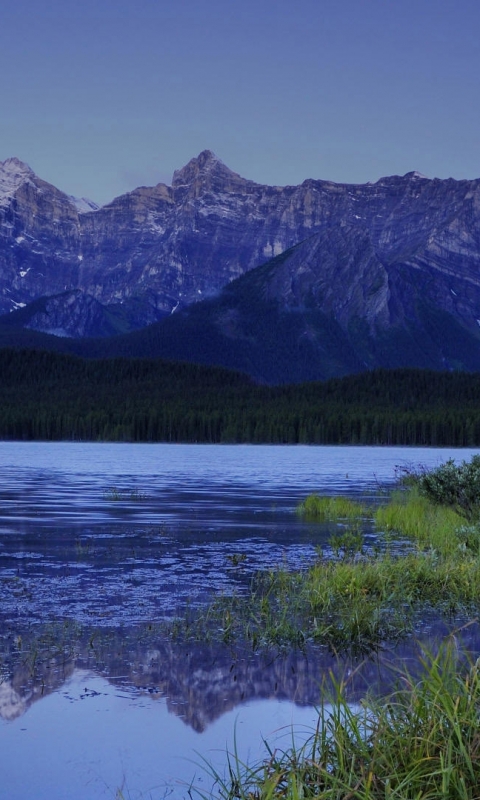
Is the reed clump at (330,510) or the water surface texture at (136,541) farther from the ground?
the reed clump at (330,510)

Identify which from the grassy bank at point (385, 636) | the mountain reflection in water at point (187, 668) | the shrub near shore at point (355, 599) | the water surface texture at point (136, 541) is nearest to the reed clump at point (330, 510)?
the grassy bank at point (385, 636)

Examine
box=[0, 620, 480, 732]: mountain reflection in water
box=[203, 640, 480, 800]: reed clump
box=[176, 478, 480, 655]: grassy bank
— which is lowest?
box=[0, 620, 480, 732]: mountain reflection in water

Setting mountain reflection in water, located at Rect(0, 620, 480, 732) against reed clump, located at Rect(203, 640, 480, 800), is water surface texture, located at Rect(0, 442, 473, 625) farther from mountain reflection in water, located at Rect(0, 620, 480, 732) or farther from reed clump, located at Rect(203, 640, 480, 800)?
reed clump, located at Rect(203, 640, 480, 800)

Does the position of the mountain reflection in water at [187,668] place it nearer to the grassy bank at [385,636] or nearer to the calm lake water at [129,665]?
the calm lake water at [129,665]

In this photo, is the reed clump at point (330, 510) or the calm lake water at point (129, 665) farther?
the reed clump at point (330, 510)

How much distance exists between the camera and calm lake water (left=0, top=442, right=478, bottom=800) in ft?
41.0

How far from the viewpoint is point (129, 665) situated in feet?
56.1

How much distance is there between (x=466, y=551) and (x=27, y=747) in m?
16.9

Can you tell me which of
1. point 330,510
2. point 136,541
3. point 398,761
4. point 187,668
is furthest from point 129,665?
point 330,510

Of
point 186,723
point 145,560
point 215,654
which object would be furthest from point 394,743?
point 145,560

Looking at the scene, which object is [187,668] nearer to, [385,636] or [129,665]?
[129,665]

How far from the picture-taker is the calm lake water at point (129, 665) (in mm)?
12484

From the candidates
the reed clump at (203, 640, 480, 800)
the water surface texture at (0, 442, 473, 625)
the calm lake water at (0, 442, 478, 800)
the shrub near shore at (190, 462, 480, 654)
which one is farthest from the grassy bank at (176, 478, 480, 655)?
the reed clump at (203, 640, 480, 800)

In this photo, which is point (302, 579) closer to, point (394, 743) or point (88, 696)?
point (88, 696)
